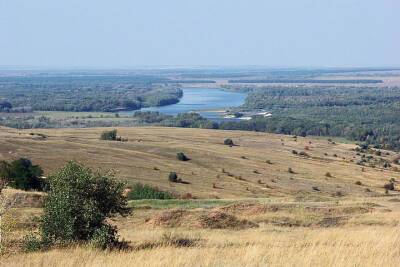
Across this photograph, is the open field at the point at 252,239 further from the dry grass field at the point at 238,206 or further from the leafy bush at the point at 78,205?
the leafy bush at the point at 78,205

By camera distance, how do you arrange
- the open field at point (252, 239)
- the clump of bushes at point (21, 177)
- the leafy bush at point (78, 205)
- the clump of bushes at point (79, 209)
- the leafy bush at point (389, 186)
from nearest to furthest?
1. the open field at point (252, 239)
2. the clump of bushes at point (79, 209)
3. the leafy bush at point (78, 205)
4. the clump of bushes at point (21, 177)
5. the leafy bush at point (389, 186)

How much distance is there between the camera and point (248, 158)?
87.3 meters

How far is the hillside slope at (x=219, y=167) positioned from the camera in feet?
193

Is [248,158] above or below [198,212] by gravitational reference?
below

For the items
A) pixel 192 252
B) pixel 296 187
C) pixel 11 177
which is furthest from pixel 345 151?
pixel 192 252

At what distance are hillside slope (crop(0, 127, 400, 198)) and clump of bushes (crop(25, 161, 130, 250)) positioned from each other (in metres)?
27.6

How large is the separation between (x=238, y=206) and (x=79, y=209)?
1214 centimetres

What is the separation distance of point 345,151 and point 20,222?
97.5 metres

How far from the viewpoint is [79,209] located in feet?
56.4

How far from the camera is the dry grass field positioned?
41.4 ft

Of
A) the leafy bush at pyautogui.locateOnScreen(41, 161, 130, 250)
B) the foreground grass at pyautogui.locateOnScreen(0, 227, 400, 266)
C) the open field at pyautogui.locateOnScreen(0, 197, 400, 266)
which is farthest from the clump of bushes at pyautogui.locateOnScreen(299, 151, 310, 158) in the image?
the foreground grass at pyautogui.locateOnScreen(0, 227, 400, 266)

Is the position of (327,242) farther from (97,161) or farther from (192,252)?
(97,161)

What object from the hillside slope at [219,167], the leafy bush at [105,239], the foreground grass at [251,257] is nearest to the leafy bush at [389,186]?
the hillside slope at [219,167]

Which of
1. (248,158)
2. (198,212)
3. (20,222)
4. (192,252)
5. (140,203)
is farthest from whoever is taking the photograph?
(248,158)
